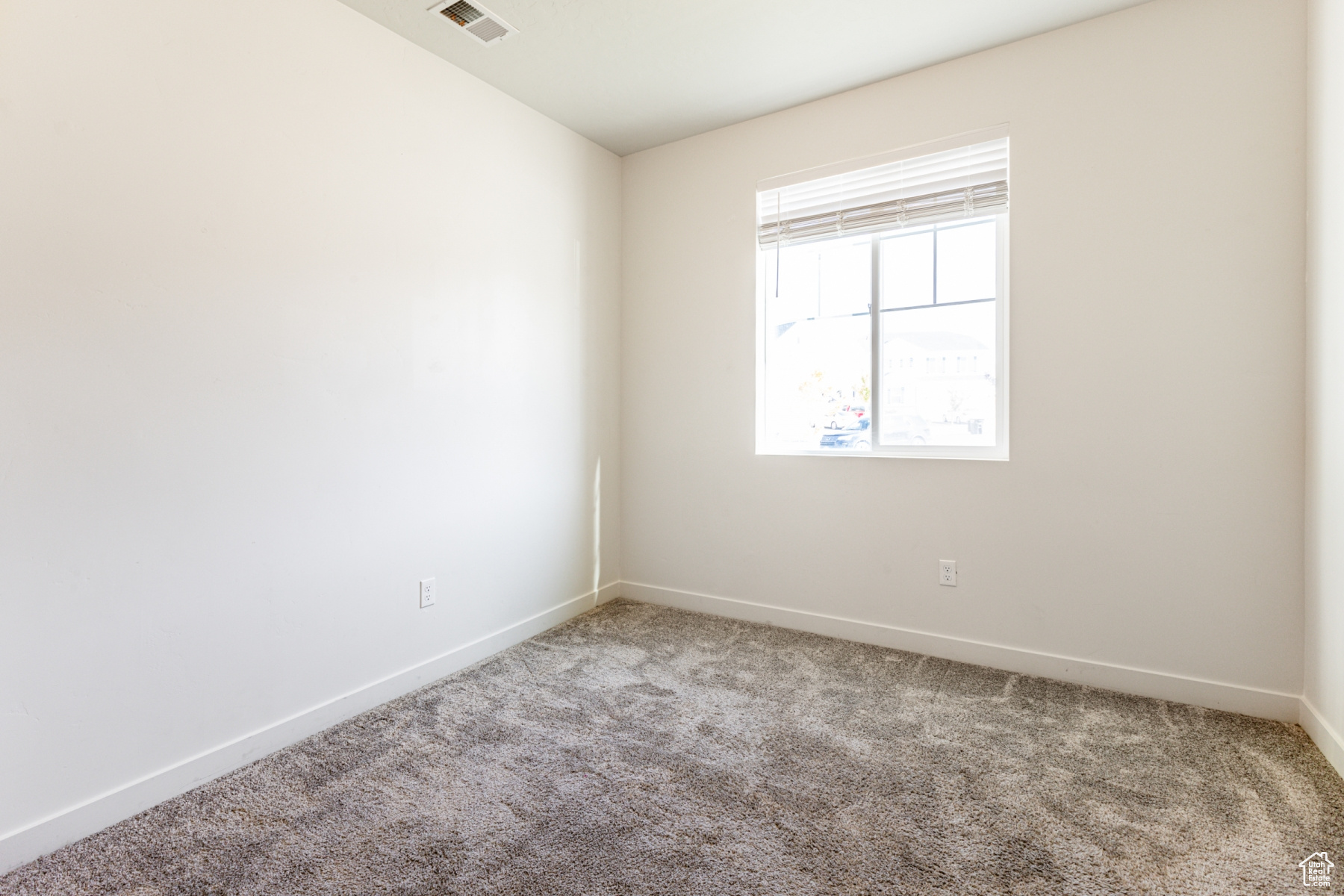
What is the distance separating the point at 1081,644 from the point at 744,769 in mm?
1563

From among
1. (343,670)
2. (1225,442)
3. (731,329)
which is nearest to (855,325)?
(731,329)

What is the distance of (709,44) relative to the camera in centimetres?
262

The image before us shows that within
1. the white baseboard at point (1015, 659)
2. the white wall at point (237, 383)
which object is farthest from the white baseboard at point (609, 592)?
the white wall at point (237, 383)

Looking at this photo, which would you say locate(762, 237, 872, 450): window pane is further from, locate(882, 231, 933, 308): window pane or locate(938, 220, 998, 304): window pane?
locate(938, 220, 998, 304): window pane

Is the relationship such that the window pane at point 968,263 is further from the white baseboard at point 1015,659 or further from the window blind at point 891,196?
the white baseboard at point 1015,659

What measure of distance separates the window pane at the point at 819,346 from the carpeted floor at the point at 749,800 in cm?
127

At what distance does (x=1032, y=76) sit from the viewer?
259cm

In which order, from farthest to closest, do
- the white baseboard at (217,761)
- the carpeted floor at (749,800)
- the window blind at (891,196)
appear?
the window blind at (891,196) < the white baseboard at (217,761) < the carpeted floor at (749,800)

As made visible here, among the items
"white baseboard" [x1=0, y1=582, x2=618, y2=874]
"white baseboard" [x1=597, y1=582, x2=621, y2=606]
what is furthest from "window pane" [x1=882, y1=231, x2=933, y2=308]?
"white baseboard" [x1=0, y1=582, x2=618, y2=874]

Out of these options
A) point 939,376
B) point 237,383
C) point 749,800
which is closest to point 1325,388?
point 939,376

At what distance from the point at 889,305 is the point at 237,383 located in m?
2.67

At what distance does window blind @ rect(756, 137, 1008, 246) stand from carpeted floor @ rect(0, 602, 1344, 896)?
6.65 ft

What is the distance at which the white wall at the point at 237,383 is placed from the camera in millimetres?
1636

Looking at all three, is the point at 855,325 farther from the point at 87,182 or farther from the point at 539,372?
the point at 87,182
